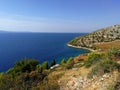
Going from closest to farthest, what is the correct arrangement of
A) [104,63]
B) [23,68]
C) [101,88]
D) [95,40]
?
[101,88] → [104,63] → [23,68] → [95,40]

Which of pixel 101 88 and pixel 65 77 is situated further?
pixel 65 77

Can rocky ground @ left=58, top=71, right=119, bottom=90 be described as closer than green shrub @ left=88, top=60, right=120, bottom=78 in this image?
Yes

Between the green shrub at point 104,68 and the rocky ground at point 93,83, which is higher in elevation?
the green shrub at point 104,68

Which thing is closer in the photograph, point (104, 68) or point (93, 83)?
point (93, 83)

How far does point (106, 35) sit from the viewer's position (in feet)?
358

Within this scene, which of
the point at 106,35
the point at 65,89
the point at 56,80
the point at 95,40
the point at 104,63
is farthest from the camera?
the point at 106,35

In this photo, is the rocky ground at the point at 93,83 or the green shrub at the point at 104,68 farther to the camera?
the green shrub at the point at 104,68

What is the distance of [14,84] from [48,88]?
2872 millimetres

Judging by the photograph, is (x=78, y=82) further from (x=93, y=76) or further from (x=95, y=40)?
(x=95, y=40)

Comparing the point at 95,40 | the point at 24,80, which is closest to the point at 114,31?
the point at 95,40

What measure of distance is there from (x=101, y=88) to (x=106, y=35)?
104195 mm

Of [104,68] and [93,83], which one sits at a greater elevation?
[104,68]

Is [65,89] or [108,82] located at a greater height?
[108,82]

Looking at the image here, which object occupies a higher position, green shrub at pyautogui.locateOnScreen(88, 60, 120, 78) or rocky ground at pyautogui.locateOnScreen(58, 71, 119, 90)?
green shrub at pyautogui.locateOnScreen(88, 60, 120, 78)
